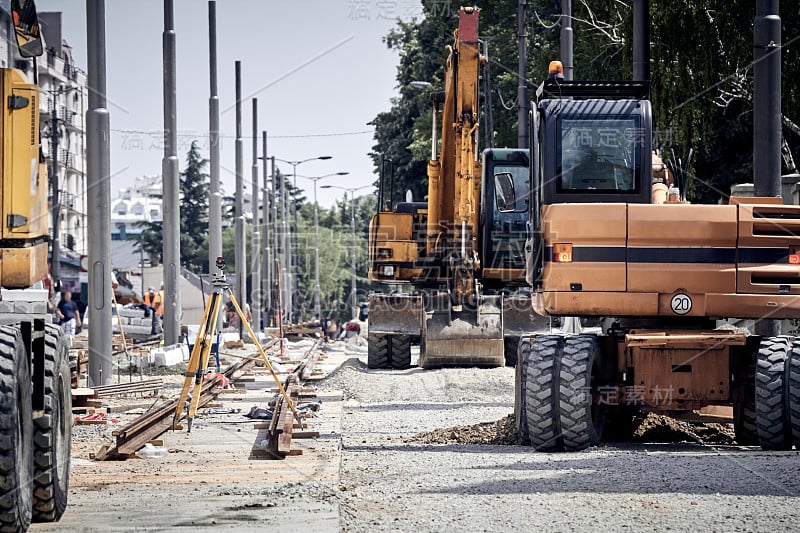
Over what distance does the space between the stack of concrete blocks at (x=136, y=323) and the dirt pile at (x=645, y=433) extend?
29508 mm

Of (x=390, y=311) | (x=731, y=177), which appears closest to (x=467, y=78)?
(x=390, y=311)

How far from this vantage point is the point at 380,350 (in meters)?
30.3

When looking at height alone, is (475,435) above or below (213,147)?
below

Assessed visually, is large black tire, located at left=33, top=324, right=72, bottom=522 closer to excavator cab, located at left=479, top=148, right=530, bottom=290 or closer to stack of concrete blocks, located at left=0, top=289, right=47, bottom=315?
stack of concrete blocks, located at left=0, top=289, right=47, bottom=315

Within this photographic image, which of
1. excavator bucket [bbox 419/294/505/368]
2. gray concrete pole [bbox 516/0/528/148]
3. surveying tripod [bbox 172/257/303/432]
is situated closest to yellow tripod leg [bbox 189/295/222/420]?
surveying tripod [bbox 172/257/303/432]

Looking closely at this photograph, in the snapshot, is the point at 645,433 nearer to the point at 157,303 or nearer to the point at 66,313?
the point at 66,313

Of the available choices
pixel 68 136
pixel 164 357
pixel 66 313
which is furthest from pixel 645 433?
pixel 68 136

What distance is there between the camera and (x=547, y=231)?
44.9 feet

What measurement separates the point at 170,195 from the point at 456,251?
31.8 feet

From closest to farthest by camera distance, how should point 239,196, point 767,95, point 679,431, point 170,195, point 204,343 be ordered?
point 679,431 < point 204,343 < point 767,95 < point 170,195 < point 239,196

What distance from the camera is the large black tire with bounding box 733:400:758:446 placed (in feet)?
45.8

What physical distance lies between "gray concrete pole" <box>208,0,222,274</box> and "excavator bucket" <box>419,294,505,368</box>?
14545mm

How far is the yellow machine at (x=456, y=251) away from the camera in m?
24.1

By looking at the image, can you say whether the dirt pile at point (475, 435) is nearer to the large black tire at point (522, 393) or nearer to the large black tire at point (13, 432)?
the large black tire at point (522, 393)
